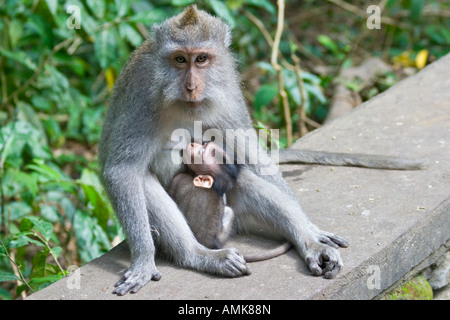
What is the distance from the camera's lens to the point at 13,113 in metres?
7.25

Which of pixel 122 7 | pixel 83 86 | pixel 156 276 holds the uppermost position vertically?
pixel 122 7

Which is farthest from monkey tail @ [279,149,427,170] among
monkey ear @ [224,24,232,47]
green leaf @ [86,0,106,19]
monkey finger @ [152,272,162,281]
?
green leaf @ [86,0,106,19]

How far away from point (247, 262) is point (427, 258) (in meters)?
1.43

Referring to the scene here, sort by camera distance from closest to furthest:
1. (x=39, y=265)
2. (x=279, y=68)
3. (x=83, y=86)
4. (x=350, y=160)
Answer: (x=39, y=265) < (x=350, y=160) < (x=279, y=68) < (x=83, y=86)

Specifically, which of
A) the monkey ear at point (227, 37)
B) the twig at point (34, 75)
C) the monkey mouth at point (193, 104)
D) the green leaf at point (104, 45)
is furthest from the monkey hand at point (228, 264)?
the twig at point (34, 75)

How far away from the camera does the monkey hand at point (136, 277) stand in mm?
Result: 3889

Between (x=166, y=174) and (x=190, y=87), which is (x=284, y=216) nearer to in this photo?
(x=166, y=174)

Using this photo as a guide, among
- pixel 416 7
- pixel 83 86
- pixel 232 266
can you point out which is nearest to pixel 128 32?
pixel 232 266

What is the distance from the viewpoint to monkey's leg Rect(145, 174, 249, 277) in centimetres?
406

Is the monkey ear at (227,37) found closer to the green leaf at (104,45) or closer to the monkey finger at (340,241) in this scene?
the monkey finger at (340,241)

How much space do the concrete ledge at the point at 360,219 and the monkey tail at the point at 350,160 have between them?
6 centimetres

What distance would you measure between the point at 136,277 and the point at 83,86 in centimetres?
659

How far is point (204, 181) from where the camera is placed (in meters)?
4.36
